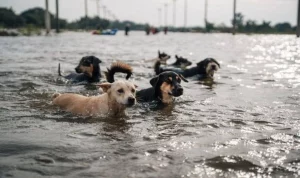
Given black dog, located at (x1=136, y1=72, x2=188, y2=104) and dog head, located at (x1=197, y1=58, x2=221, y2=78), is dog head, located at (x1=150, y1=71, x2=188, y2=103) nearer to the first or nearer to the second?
black dog, located at (x1=136, y1=72, x2=188, y2=104)

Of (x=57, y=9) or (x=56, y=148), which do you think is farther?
(x=57, y=9)

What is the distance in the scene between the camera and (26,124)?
6219mm

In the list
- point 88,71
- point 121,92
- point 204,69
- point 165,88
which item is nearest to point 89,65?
point 88,71

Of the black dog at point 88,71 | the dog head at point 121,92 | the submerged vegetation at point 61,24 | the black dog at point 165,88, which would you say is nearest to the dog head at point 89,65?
the black dog at point 88,71

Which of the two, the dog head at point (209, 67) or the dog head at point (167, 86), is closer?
the dog head at point (167, 86)

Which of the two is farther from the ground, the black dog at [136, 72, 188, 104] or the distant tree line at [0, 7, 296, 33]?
the distant tree line at [0, 7, 296, 33]

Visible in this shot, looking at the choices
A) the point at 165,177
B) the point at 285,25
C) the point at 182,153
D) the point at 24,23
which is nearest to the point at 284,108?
the point at 182,153

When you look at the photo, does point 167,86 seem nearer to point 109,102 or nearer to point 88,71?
point 109,102

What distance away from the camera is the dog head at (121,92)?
259 inches

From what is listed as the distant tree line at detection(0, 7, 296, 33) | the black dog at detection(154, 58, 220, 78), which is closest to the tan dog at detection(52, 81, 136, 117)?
the black dog at detection(154, 58, 220, 78)

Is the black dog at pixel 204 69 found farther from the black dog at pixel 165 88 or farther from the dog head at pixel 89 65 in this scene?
the black dog at pixel 165 88

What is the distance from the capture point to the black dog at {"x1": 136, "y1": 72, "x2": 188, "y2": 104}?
817 centimetres

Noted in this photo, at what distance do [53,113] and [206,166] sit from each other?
3978 mm

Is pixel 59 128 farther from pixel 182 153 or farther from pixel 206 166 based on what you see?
pixel 206 166
